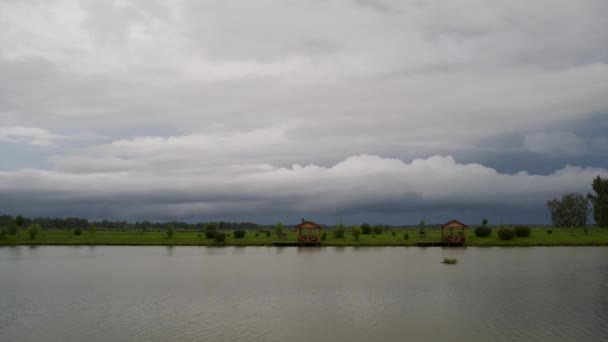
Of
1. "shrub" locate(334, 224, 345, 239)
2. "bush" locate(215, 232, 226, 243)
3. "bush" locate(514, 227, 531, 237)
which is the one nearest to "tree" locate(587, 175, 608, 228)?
"bush" locate(514, 227, 531, 237)

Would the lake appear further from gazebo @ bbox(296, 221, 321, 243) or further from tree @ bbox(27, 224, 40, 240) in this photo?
tree @ bbox(27, 224, 40, 240)

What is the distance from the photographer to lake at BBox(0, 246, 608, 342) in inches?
995

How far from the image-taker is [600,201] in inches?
5172

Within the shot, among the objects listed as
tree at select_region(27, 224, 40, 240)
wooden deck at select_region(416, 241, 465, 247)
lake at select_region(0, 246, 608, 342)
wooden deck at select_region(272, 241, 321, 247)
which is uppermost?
tree at select_region(27, 224, 40, 240)

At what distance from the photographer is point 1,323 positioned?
2797 centimetres

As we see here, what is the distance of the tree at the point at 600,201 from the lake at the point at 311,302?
8334cm

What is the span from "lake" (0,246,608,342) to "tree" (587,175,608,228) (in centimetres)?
8334

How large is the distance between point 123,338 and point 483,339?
17.4 m

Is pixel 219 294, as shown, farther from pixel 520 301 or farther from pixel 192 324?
pixel 520 301

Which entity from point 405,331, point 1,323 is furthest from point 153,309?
point 405,331

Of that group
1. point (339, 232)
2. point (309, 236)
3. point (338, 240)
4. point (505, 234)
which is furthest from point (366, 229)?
point (505, 234)

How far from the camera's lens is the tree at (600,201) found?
12719cm

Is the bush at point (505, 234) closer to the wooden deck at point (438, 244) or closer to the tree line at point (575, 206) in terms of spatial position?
the wooden deck at point (438, 244)

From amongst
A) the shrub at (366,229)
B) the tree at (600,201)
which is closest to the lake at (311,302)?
the shrub at (366,229)
